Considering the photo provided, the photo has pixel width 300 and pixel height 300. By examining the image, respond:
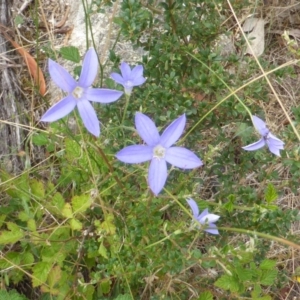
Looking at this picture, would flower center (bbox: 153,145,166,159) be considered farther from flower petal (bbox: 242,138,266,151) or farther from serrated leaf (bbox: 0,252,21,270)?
serrated leaf (bbox: 0,252,21,270)

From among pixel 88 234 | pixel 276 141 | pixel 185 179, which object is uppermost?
pixel 276 141

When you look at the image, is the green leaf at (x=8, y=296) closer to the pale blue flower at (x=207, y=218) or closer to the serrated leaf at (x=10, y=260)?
the serrated leaf at (x=10, y=260)

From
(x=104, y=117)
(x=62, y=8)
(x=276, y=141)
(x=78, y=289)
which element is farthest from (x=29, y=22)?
(x=276, y=141)

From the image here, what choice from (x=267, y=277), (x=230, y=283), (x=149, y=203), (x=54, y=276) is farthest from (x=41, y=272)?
(x=267, y=277)

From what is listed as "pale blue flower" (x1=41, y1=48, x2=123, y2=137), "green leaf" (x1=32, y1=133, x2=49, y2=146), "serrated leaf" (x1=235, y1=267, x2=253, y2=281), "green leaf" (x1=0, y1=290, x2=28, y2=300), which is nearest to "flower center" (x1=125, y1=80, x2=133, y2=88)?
"pale blue flower" (x1=41, y1=48, x2=123, y2=137)

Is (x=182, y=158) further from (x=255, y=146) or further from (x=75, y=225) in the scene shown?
(x=75, y=225)

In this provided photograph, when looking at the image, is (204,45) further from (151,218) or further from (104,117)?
(151,218)
